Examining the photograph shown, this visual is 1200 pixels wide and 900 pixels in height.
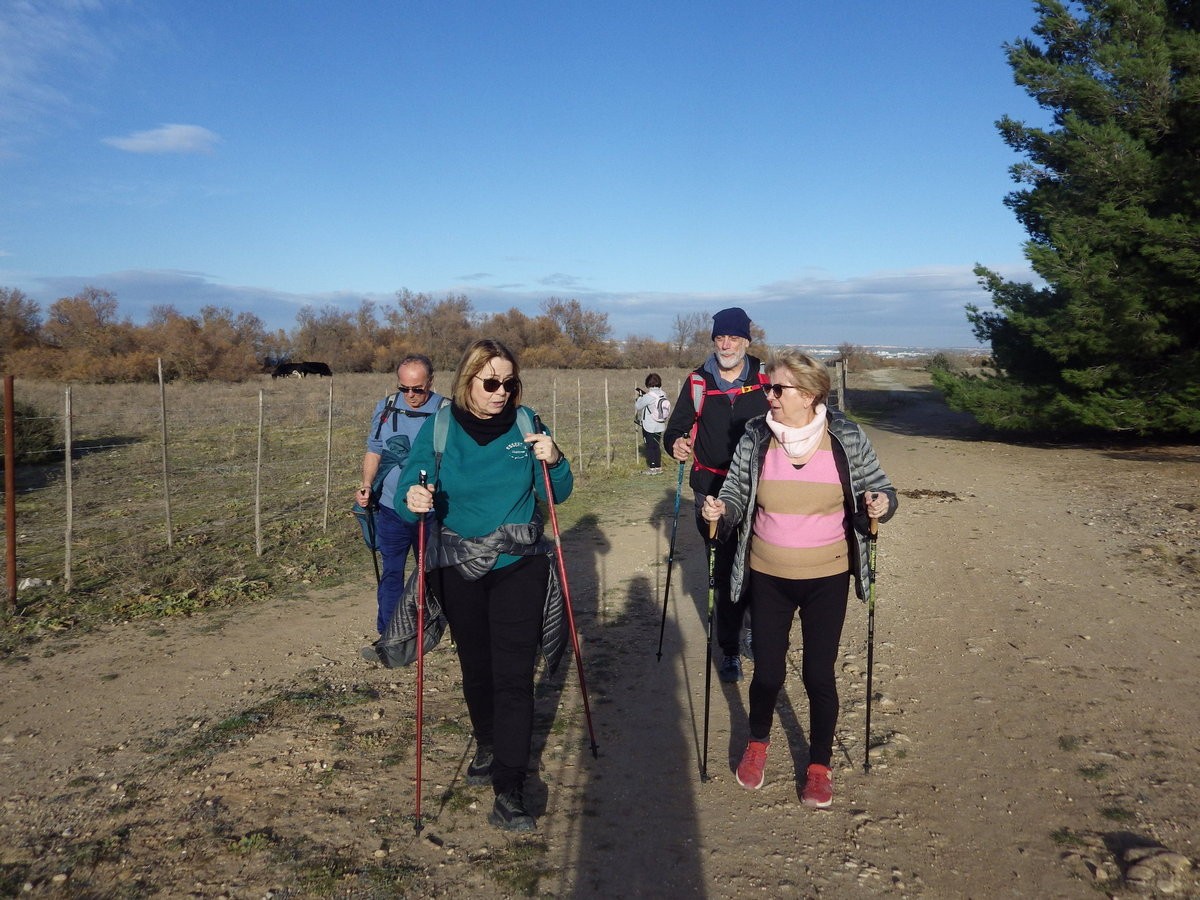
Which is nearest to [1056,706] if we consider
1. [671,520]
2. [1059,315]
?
Answer: [671,520]

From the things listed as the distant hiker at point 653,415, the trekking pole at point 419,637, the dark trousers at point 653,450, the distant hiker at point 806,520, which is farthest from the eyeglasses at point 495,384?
the dark trousers at point 653,450

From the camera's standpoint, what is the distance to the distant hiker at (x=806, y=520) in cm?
354

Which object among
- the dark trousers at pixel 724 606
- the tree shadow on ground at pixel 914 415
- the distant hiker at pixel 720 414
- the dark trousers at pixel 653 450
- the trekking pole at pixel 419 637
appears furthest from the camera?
the tree shadow on ground at pixel 914 415

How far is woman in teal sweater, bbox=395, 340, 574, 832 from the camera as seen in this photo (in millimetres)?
3441

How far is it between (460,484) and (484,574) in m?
0.39

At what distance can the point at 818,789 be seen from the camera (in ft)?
12.0

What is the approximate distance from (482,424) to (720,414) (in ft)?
5.87

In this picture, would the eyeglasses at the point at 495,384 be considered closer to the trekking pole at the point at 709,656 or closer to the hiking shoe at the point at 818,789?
the trekking pole at the point at 709,656

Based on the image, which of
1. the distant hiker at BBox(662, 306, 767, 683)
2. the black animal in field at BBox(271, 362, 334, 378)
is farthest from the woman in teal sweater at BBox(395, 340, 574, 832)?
the black animal in field at BBox(271, 362, 334, 378)

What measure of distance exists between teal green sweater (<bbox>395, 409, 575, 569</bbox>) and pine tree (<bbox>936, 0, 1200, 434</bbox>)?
44.8 feet

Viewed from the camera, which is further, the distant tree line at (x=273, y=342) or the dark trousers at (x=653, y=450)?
the distant tree line at (x=273, y=342)

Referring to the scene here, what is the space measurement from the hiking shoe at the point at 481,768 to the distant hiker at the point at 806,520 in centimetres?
131

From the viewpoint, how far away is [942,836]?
3.44 meters

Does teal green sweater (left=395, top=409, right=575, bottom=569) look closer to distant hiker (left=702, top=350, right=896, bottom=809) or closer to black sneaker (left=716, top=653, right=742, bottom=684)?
distant hiker (left=702, top=350, right=896, bottom=809)
